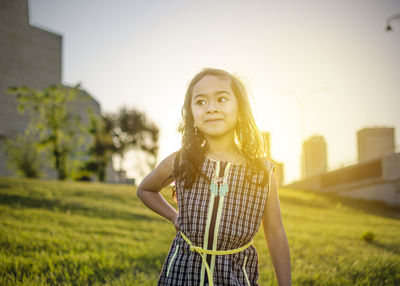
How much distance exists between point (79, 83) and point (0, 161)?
11323 millimetres

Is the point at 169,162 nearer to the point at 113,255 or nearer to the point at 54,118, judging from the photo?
the point at 113,255

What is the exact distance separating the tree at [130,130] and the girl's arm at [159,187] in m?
44.8

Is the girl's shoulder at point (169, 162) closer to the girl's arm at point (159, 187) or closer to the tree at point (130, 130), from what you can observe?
the girl's arm at point (159, 187)

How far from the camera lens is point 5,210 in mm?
7488

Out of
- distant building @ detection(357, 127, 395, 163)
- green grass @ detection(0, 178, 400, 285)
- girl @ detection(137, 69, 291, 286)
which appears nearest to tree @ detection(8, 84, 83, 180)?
green grass @ detection(0, 178, 400, 285)

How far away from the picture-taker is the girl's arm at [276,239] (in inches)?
73.7

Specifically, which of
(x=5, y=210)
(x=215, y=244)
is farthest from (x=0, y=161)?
(x=215, y=244)

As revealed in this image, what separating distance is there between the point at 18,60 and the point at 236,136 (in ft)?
126

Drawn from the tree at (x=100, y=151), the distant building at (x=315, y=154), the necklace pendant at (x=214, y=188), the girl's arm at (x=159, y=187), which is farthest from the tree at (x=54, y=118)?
the distant building at (x=315, y=154)

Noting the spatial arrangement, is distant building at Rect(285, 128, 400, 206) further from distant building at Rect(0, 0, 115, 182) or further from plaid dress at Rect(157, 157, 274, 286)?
plaid dress at Rect(157, 157, 274, 286)

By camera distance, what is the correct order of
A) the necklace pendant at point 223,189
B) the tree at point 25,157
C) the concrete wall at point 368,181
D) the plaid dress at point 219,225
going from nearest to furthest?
the plaid dress at point 219,225 → the necklace pendant at point 223,189 → the tree at point 25,157 → the concrete wall at point 368,181

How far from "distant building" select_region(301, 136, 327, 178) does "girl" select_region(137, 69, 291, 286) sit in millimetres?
45468

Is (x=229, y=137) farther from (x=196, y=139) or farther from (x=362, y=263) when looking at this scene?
(x=362, y=263)

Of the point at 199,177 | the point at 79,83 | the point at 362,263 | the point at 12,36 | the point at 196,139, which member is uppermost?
the point at 12,36
